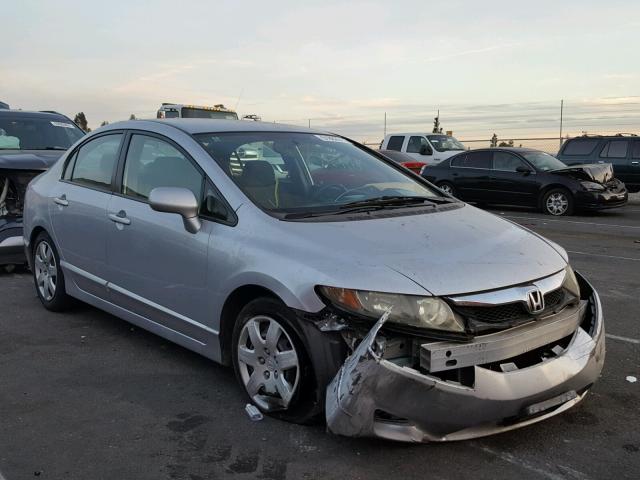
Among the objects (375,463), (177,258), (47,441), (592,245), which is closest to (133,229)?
(177,258)

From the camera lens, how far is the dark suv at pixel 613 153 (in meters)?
15.9

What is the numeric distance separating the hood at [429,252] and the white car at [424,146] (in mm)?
15552

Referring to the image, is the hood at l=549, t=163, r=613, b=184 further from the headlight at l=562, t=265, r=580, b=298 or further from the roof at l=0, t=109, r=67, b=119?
the headlight at l=562, t=265, r=580, b=298

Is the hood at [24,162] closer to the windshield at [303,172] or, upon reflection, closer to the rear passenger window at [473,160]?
the windshield at [303,172]

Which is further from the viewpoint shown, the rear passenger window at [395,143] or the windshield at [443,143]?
the rear passenger window at [395,143]

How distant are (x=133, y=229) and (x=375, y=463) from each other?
223 centimetres

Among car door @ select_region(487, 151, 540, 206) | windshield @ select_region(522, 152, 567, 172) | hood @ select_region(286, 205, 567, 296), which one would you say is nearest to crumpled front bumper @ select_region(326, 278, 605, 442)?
hood @ select_region(286, 205, 567, 296)

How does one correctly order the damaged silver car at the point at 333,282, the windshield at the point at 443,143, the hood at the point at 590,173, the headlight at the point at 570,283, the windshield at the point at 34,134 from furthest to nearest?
the windshield at the point at 443,143
the hood at the point at 590,173
the windshield at the point at 34,134
the headlight at the point at 570,283
the damaged silver car at the point at 333,282

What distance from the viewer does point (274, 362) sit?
11.0 ft

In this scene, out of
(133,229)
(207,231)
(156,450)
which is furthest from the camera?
(133,229)

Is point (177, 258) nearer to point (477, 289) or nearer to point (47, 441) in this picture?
point (47, 441)

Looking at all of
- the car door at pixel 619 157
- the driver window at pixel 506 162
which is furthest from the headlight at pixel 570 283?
the car door at pixel 619 157

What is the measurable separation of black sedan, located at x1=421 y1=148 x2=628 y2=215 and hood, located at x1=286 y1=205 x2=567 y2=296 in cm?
1071

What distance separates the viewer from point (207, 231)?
3689 millimetres
